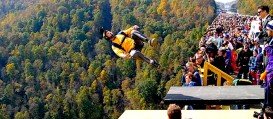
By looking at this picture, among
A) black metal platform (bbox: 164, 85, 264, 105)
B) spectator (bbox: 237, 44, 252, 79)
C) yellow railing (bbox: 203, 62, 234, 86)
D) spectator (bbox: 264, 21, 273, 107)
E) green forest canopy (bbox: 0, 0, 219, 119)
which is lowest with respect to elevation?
green forest canopy (bbox: 0, 0, 219, 119)

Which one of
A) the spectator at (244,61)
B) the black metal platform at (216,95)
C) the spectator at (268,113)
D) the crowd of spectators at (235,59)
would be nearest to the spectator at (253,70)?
the crowd of spectators at (235,59)

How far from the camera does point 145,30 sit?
12138cm

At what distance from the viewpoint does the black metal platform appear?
7238mm

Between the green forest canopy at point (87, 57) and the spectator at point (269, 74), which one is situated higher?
the spectator at point (269, 74)

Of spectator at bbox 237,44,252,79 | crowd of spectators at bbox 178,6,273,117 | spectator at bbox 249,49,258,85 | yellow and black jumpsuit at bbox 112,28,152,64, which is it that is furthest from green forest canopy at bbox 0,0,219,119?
spectator at bbox 249,49,258,85

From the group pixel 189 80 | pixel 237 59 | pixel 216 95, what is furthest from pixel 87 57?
pixel 216 95

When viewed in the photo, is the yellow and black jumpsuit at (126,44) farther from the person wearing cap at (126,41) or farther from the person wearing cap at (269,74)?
the person wearing cap at (269,74)

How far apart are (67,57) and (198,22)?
108ft

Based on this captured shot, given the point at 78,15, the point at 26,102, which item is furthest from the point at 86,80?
the point at 78,15

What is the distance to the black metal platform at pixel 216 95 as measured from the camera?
285 inches

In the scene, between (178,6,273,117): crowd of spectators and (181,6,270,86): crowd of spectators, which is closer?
(178,6,273,117): crowd of spectators

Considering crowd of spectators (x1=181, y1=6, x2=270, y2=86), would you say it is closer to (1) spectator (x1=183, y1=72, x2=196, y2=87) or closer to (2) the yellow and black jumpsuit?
(1) spectator (x1=183, y1=72, x2=196, y2=87)

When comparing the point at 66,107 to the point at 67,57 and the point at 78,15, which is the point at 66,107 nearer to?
the point at 67,57

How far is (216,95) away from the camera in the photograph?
757cm
